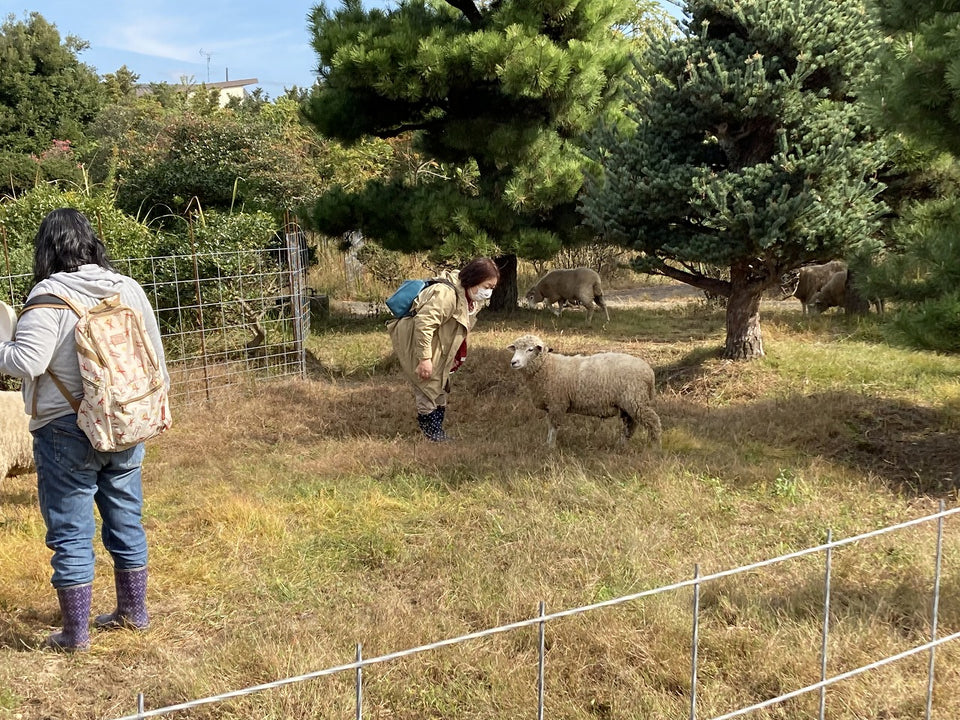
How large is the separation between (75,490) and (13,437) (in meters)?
1.71

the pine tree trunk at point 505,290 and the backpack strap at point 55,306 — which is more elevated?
the backpack strap at point 55,306

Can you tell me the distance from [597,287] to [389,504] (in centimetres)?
881

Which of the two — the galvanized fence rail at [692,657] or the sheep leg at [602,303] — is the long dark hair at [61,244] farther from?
the sheep leg at [602,303]

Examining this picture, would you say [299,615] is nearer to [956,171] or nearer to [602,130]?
[602,130]

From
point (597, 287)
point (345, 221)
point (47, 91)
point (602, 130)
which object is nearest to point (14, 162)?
point (47, 91)

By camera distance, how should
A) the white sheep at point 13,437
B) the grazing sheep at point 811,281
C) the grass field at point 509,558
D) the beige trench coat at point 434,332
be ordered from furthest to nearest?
the grazing sheep at point 811,281
the beige trench coat at point 434,332
the white sheep at point 13,437
the grass field at point 509,558

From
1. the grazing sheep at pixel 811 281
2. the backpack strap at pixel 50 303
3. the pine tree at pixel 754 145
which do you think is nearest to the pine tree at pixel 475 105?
the pine tree at pixel 754 145

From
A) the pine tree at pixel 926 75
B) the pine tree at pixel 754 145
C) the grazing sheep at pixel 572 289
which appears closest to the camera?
the pine tree at pixel 926 75

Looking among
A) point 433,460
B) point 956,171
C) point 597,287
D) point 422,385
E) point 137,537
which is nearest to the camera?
point 137,537

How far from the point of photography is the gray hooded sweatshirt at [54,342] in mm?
3232

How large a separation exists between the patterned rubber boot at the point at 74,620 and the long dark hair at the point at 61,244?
4.18 feet

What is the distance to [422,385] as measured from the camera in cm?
661

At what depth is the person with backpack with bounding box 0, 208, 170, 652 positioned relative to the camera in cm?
329

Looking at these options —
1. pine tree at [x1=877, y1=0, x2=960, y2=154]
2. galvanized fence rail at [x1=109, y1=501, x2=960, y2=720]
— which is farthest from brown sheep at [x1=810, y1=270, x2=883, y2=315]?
galvanized fence rail at [x1=109, y1=501, x2=960, y2=720]
